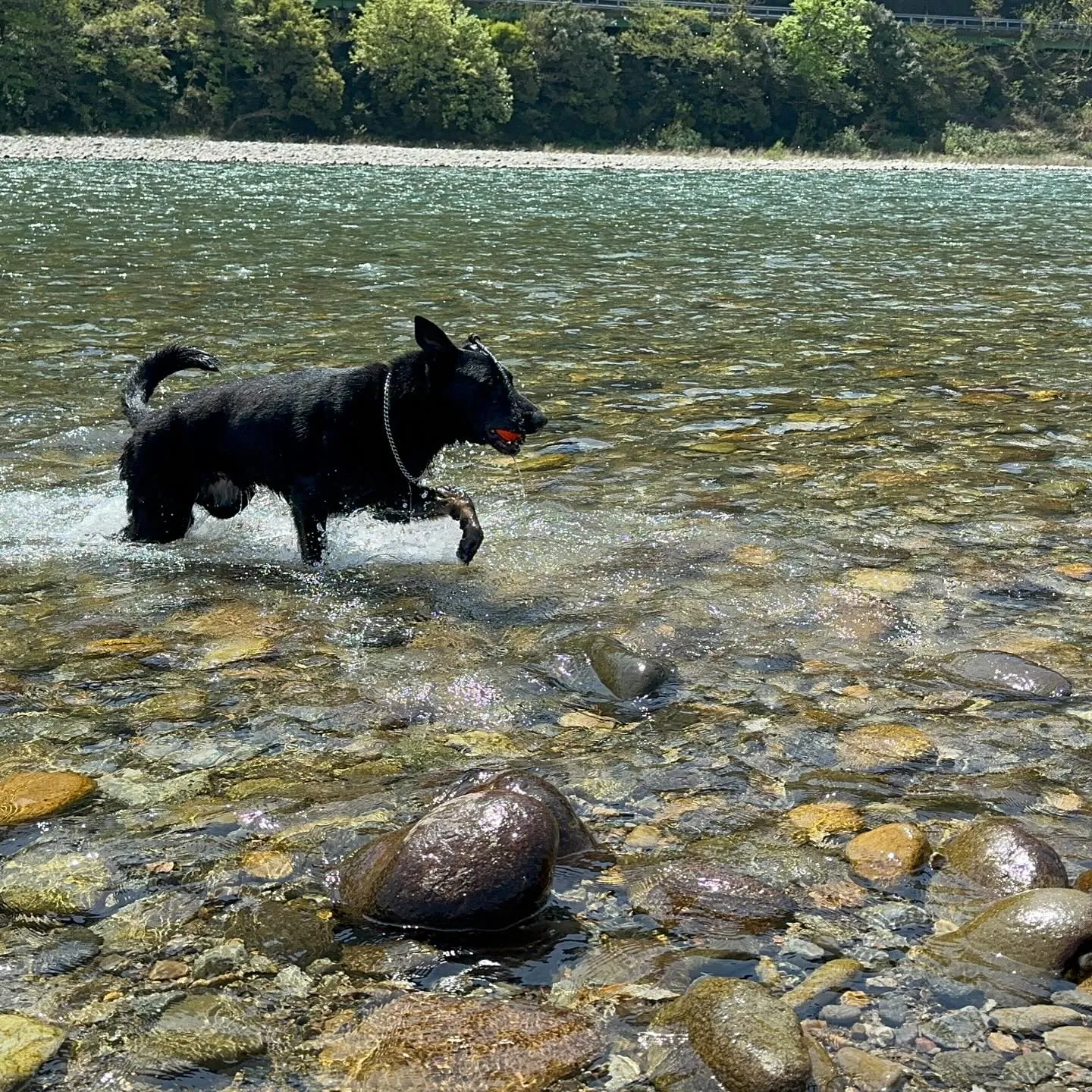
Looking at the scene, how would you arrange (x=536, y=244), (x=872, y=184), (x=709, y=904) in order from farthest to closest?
(x=872, y=184), (x=536, y=244), (x=709, y=904)

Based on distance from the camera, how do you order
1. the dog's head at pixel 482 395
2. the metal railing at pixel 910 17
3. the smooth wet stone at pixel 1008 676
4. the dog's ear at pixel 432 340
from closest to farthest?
the smooth wet stone at pixel 1008 676 → the dog's ear at pixel 432 340 → the dog's head at pixel 482 395 → the metal railing at pixel 910 17

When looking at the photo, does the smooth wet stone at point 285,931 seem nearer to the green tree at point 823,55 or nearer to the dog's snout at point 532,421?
the dog's snout at point 532,421

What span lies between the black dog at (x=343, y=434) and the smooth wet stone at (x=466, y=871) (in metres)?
2.95

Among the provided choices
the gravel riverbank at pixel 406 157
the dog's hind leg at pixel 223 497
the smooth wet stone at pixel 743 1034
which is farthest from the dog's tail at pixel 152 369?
the gravel riverbank at pixel 406 157

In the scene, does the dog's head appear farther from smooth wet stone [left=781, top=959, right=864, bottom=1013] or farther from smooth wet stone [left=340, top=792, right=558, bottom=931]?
smooth wet stone [left=781, top=959, right=864, bottom=1013]

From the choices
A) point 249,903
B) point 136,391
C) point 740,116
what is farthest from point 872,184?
point 249,903

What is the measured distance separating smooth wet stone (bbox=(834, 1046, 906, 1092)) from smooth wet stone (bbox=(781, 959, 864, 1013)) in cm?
18

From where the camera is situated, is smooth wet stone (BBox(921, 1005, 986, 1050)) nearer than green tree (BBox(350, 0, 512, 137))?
Yes

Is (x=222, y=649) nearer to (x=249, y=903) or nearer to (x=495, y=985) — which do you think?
(x=249, y=903)

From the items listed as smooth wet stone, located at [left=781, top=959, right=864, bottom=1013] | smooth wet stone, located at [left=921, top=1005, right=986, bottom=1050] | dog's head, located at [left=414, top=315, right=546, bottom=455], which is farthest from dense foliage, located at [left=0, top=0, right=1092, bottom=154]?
smooth wet stone, located at [left=921, top=1005, right=986, bottom=1050]

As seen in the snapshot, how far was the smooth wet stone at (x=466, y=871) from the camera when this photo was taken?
9.83 ft

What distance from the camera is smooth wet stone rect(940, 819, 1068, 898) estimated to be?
3.17 meters

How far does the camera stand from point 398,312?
1455cm

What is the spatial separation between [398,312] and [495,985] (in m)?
12.4
